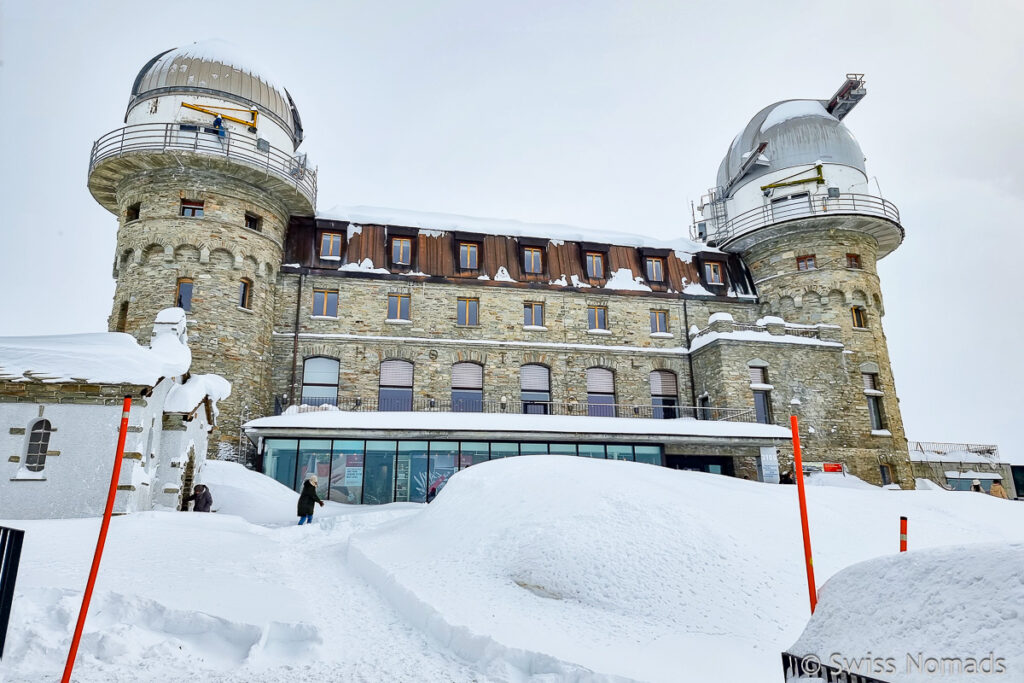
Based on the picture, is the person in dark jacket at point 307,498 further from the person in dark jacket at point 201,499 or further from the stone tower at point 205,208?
the stone tower at point 205,208

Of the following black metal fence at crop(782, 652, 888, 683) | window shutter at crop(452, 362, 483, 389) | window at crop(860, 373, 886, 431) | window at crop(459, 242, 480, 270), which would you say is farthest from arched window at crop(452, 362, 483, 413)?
black metal fence at crop(782, 652, 888, 683)

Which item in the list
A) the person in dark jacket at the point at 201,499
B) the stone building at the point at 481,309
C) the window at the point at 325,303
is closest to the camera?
the person in dark jacket at the point at 201,499

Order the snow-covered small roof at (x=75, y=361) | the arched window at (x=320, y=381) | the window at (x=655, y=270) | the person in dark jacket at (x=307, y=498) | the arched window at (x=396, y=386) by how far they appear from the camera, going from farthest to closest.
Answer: the window at (x=655, y=270), the arched window at (x=396, y=386), the arched window at (x=320, y=381), the person in dark jacket at (x=307, y=498), the snow-covered small roof at (x=75, y=361)

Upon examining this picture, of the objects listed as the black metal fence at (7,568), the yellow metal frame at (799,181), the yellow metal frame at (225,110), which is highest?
the yellow metal frame at (225,110)

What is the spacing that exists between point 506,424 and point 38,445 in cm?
1269

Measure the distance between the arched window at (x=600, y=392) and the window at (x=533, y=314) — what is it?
2890 millimetres

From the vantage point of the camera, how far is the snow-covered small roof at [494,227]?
2706cm

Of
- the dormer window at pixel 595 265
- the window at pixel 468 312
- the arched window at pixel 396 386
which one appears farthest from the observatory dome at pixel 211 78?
the dormer window at pixel 595 265

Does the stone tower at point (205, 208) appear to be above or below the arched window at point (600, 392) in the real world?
above

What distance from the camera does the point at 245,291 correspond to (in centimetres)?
2336

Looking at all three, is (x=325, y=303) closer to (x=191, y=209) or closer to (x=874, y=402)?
(x=191, y=209)

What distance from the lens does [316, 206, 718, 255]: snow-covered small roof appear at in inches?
1065

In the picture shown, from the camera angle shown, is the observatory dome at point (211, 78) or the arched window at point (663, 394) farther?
the arched window at point (663, 394)

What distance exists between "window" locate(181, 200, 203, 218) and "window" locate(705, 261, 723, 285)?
69.7ft
